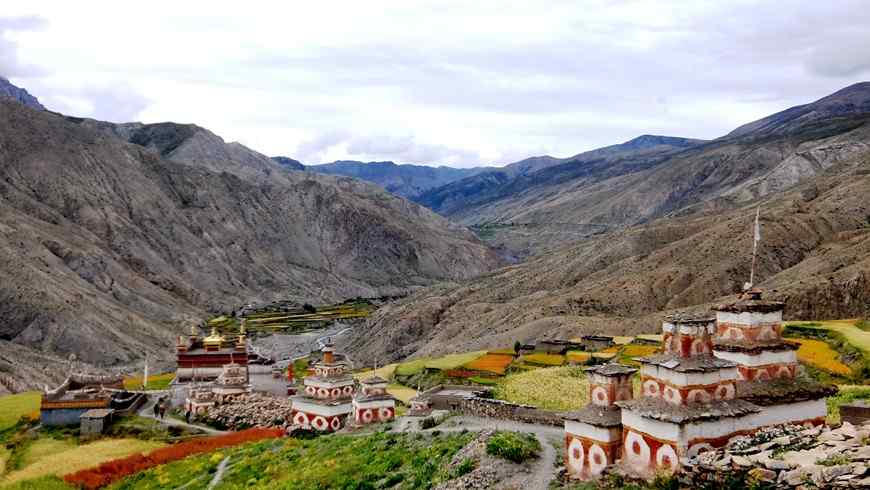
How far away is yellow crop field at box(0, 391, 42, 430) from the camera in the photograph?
41619 mm

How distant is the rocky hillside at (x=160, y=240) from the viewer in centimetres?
8200

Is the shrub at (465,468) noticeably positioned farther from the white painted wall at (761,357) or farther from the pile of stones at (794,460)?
the white painted wall at (761,357)

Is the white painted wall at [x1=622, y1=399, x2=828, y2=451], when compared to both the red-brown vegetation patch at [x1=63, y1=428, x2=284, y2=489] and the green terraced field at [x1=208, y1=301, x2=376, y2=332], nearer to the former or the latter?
the red-brown vegetation patch at [x1=63, y1=428, x2=284, y2=489]

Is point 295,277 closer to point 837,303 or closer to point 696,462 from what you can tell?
point 837,303

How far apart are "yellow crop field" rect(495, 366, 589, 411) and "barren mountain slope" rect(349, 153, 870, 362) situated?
67.0 ft

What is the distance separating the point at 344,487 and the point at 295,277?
121127 mm

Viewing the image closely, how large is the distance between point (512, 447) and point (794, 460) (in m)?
7.29

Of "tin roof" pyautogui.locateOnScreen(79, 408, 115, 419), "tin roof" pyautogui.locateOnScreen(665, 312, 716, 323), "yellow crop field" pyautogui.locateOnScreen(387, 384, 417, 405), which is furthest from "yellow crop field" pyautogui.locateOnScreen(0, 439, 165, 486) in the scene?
"tin roof" pyautogui.locateOnScreen(665, 312, 716, 323)

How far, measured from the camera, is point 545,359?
149 feet

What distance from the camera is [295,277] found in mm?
140625

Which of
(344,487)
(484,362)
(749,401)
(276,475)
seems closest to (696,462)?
(749,401)

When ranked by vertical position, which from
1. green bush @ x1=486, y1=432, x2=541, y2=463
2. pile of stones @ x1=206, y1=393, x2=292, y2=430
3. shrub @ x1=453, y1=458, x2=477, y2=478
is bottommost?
pile of stones @ x1=206, y1=393, x2=292, y2=430

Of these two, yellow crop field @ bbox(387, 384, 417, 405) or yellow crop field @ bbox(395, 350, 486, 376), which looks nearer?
yellow crop field @ bbox(387, 384, 417, 405)

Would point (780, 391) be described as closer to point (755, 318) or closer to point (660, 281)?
point (755, 318)
